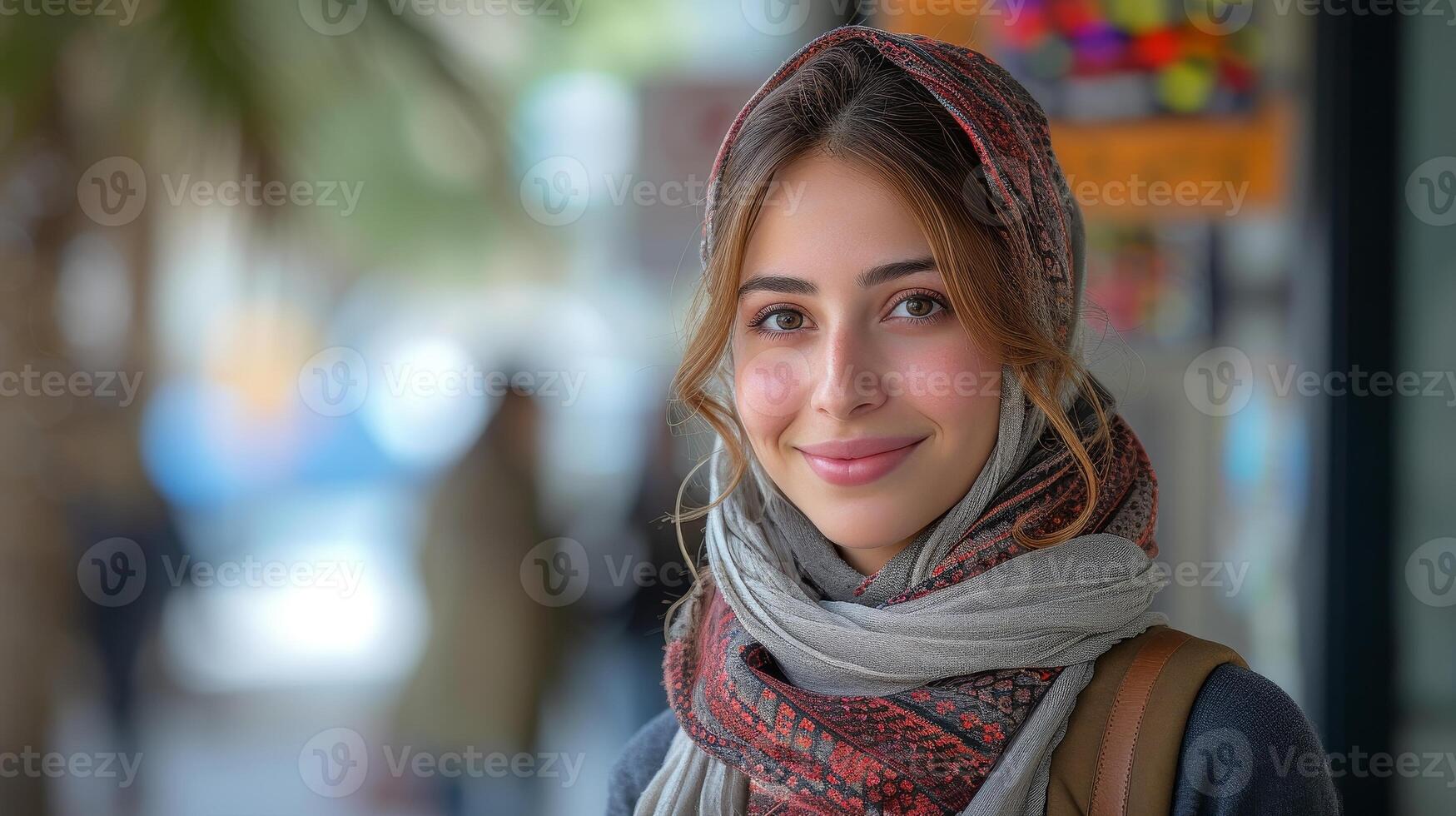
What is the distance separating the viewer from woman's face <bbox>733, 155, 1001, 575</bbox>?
1356 millimetres

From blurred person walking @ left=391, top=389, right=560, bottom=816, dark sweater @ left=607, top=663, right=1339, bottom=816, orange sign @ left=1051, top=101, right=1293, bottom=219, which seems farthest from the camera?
Answer: orange sign @ left=1051, top=101, right=1293, bottom=219

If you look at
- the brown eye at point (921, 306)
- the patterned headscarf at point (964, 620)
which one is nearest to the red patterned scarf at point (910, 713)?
the patterned headscarf at point (964, 620)

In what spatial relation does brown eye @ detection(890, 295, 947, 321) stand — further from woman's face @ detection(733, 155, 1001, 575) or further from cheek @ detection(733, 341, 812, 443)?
cheek @ detection(733, 341, 812, 443)

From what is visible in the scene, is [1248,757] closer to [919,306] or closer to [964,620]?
[964,620]

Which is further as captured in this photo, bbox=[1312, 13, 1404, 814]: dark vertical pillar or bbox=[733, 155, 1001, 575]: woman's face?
bbox=[1312, 13, 1404, 814]: dark vertical pillar

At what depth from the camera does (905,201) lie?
4.45 ft

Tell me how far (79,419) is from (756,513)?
249 centimetres

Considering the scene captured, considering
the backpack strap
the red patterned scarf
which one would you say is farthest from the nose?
the backpack strap

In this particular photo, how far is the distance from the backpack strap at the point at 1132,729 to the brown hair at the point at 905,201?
6.7 inches

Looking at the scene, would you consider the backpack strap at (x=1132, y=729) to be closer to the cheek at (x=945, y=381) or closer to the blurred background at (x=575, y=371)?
the cheek at (x=945, y=381)

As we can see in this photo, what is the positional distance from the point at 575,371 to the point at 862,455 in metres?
2.98

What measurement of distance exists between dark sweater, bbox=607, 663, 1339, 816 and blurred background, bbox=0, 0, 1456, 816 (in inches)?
23.4

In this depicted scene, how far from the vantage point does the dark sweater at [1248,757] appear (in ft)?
3.88

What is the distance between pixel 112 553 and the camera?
13.7 ft
